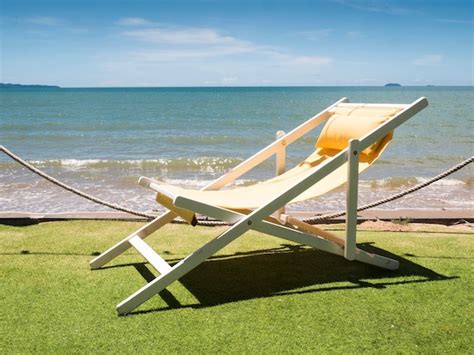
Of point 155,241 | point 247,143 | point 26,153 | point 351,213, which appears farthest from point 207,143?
point 351,213

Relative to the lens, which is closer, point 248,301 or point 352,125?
point 248,301

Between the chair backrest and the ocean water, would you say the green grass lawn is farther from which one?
the ocean water

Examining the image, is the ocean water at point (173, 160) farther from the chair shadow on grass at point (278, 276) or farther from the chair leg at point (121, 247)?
the chair leg at point (121, 247)

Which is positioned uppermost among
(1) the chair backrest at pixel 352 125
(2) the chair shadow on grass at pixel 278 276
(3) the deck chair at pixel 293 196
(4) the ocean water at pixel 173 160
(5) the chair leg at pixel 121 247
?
(1) the chair backrest at pixel 352 125

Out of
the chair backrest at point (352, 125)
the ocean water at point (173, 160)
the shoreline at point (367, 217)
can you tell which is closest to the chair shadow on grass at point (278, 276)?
the chair backrest at point (352, 125)

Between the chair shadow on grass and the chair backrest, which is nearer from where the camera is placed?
the chair shadow on grass

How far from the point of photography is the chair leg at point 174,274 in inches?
131

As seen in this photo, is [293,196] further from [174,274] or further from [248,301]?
[174,274]

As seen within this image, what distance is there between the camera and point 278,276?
4090 mm

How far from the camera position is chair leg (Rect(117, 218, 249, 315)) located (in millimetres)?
3324

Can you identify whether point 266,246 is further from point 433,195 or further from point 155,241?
point 433,195

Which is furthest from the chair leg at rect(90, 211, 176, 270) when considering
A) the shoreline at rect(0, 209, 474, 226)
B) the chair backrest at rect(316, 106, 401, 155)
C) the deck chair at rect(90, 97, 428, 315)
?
the shoreline at rect(0, 209, 474, 226)

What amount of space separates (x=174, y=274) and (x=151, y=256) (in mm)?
459

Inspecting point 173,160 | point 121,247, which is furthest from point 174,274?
point 173,160
